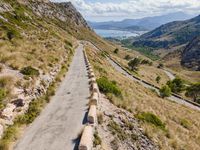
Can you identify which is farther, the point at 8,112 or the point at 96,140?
the point at 8,112

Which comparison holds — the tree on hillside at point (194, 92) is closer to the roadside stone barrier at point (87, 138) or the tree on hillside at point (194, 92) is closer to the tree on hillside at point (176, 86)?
the tree on hillside at point (176, 86)

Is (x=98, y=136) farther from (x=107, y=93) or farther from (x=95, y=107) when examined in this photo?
(x=107, y=93)

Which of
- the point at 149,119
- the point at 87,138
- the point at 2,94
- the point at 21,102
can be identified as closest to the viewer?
the point at 87,138

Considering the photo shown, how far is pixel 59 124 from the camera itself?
1547 cm

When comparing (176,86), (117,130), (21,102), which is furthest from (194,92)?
(21,102)

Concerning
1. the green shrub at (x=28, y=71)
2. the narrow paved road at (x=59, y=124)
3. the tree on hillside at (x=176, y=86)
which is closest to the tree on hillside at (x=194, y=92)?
the tree on hillside at (x=176, y=86)

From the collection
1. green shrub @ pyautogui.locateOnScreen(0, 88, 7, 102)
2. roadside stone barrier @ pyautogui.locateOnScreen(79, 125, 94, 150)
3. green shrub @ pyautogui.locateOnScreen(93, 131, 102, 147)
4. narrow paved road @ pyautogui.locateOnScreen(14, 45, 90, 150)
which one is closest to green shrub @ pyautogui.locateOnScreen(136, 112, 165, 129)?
narrow paved road @ pyautogui.locateOnScreen(14, 45, 90, 150)

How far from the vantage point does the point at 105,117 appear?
16906 mm

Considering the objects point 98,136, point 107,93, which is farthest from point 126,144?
point 107,93

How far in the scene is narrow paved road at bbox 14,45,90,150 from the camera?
43.0 feet

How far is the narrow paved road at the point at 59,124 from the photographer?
13.1m

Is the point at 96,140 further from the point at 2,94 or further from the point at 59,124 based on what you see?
the point at 2,94

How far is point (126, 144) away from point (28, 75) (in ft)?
31.9

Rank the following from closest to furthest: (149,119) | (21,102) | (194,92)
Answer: (21,102), (149,119), (194,92)
